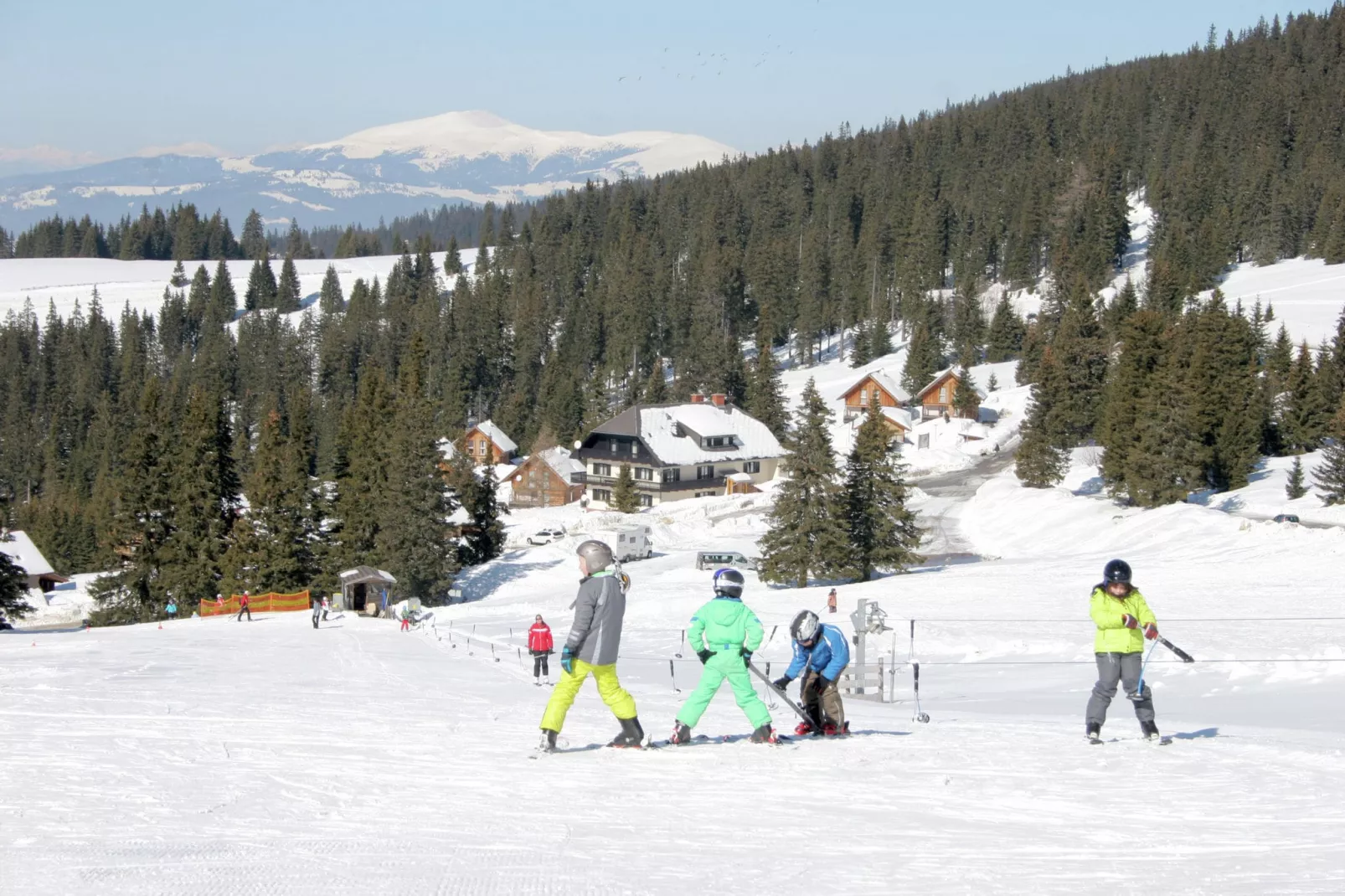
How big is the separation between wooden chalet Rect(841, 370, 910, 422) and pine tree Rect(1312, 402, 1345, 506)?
45.8 metres

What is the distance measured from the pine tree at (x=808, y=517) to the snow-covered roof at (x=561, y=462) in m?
48.7

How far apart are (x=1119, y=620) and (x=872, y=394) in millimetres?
87911

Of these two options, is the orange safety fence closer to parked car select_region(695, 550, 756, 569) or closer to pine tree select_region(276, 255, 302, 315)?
parked car select_region(695, 550, 756, 569)

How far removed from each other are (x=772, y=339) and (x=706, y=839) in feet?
411

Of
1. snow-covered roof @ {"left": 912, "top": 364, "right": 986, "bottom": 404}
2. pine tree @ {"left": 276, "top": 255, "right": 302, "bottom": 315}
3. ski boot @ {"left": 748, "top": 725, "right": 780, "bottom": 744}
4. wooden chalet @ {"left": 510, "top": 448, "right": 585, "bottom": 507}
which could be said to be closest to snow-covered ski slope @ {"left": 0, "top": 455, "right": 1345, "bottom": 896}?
ski boot @ {"left": 748, "top": 725, "right": 780, "bottom": 744}

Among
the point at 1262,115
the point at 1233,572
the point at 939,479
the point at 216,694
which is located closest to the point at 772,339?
the point at 939,479

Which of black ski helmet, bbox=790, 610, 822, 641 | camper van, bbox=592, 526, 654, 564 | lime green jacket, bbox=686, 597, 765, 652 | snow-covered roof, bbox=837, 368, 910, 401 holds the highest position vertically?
lime green jacket, bbox=686, 597, 765, 652

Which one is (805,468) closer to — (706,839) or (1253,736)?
(1253,736)

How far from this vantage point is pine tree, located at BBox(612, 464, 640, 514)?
74438mm

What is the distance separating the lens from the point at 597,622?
9500 mm

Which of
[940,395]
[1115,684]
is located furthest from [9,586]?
[940,395]

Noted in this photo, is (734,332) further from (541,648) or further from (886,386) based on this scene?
(541,648)

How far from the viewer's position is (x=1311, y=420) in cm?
6431

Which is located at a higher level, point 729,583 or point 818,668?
point 729,583
